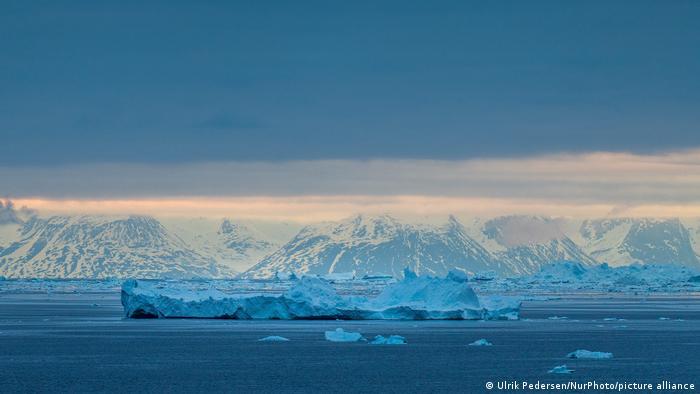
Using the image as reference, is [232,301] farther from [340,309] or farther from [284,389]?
[284,389]

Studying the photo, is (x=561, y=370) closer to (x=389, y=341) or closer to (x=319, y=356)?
(x=319, y=356)

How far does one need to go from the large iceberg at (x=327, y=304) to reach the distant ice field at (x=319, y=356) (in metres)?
2.68

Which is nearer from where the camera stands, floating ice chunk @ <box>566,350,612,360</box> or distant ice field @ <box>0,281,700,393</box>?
distant ice field @ <box>0,281,700,393</box>

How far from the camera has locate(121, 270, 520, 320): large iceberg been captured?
64812 mm

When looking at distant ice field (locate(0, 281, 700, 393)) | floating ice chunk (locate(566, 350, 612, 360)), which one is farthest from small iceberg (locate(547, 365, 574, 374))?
floating ice chunk (locate(566, 350, 612, 360))

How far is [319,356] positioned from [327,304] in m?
24.4

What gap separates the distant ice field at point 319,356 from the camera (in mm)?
32781

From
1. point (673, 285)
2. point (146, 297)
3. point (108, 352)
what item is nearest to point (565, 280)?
point (673, 285)

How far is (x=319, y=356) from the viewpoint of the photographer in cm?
4078

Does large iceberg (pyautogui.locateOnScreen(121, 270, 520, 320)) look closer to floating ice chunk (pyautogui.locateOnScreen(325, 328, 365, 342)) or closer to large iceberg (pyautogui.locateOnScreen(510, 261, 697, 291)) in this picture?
floating ice chunk (pyautogui.locateOnScreen(325, 328, 365, 342))

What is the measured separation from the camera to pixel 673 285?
183 metres

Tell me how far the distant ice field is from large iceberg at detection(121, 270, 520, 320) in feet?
8.78

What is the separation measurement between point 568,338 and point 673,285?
5462 inches

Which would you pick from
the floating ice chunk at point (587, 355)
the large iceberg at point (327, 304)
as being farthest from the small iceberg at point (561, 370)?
the large iceberg at point (327, 304)
